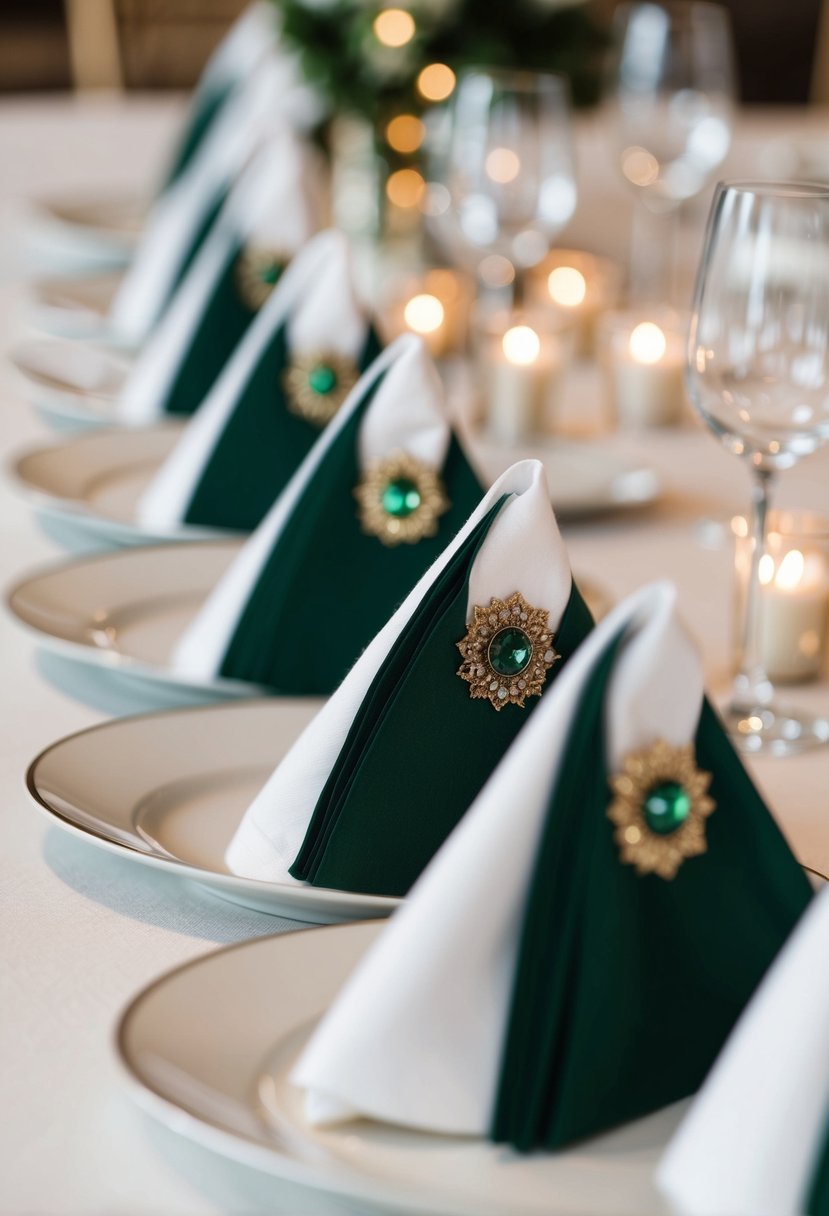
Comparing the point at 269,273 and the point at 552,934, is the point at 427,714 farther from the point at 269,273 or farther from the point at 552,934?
the point at 269,273

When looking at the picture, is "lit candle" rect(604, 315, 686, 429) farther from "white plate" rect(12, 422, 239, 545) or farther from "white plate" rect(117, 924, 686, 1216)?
"white plate" rect(117, 924, 686, 1216)

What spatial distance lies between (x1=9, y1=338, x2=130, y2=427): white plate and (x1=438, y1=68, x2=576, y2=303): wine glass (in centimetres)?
38

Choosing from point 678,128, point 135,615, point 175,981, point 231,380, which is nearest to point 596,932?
point 175,981

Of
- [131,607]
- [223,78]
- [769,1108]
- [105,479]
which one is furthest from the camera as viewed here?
[223,78]

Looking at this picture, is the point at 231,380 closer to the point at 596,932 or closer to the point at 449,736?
the point at 449,736

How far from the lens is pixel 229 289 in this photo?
137 centimetres

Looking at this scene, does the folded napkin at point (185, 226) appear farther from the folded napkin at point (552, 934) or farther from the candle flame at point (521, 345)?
the folded napkin at point (552, 934)

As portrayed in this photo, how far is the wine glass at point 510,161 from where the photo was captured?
4.94 ft

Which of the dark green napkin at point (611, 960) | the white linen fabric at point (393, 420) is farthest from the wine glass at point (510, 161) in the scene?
the dark green napkin at point (611, 960)

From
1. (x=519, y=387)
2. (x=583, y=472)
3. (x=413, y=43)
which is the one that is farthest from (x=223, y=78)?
(x=583, y=472)

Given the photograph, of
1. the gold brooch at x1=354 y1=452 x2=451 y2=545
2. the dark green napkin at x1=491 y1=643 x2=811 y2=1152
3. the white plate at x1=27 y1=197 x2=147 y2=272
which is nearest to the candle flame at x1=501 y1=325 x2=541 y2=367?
the gold brooch at x1=354 y1=452 x2=451 y2=545

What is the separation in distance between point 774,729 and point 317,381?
40cm

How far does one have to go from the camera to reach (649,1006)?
1.75 feet

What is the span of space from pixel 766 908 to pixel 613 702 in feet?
0.37
